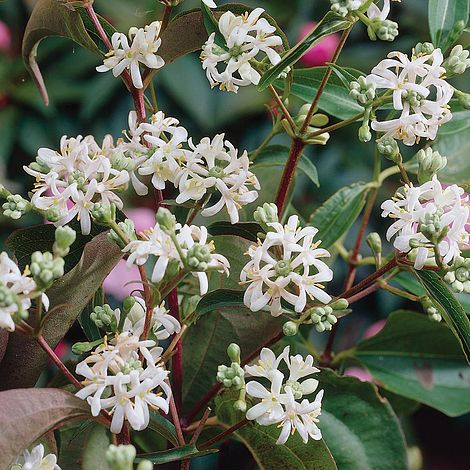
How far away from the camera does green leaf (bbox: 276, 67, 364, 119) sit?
0.49m

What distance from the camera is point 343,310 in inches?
15.3

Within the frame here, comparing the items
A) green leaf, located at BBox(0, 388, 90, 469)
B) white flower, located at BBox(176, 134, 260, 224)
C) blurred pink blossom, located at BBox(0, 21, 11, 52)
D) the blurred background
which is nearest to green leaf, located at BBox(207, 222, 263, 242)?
white flower, located at BBox(176, 134, 260, 224)

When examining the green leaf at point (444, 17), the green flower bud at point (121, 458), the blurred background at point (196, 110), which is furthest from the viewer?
the blurred background at point (196, 110)

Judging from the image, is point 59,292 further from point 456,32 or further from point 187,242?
point 456,32

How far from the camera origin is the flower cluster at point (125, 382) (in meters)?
0.34

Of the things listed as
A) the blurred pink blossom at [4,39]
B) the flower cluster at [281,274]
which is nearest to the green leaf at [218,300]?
the flower cluster at [281,274]

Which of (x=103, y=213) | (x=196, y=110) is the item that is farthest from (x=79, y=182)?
(x=196, y=110)

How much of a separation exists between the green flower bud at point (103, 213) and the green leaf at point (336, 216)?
0.56 feet

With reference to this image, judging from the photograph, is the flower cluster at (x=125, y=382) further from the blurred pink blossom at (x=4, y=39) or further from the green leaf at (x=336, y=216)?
the blurred pink blossom at (x=4, y=39)

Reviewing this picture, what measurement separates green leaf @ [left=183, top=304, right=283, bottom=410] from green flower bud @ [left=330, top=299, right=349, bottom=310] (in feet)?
0.21

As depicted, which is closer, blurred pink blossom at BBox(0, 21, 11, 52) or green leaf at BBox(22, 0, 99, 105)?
green leaf at BBox(22, 0, 99, 105)

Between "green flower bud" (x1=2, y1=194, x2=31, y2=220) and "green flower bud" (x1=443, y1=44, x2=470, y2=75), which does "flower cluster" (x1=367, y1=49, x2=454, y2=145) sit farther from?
"green flower bud" (x1=2, y1=194, x2=31, y2=220)

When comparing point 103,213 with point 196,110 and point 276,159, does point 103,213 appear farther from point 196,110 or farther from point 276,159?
point 196,110

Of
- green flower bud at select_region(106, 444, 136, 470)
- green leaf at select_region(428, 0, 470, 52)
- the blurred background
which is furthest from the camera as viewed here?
the blurred background
